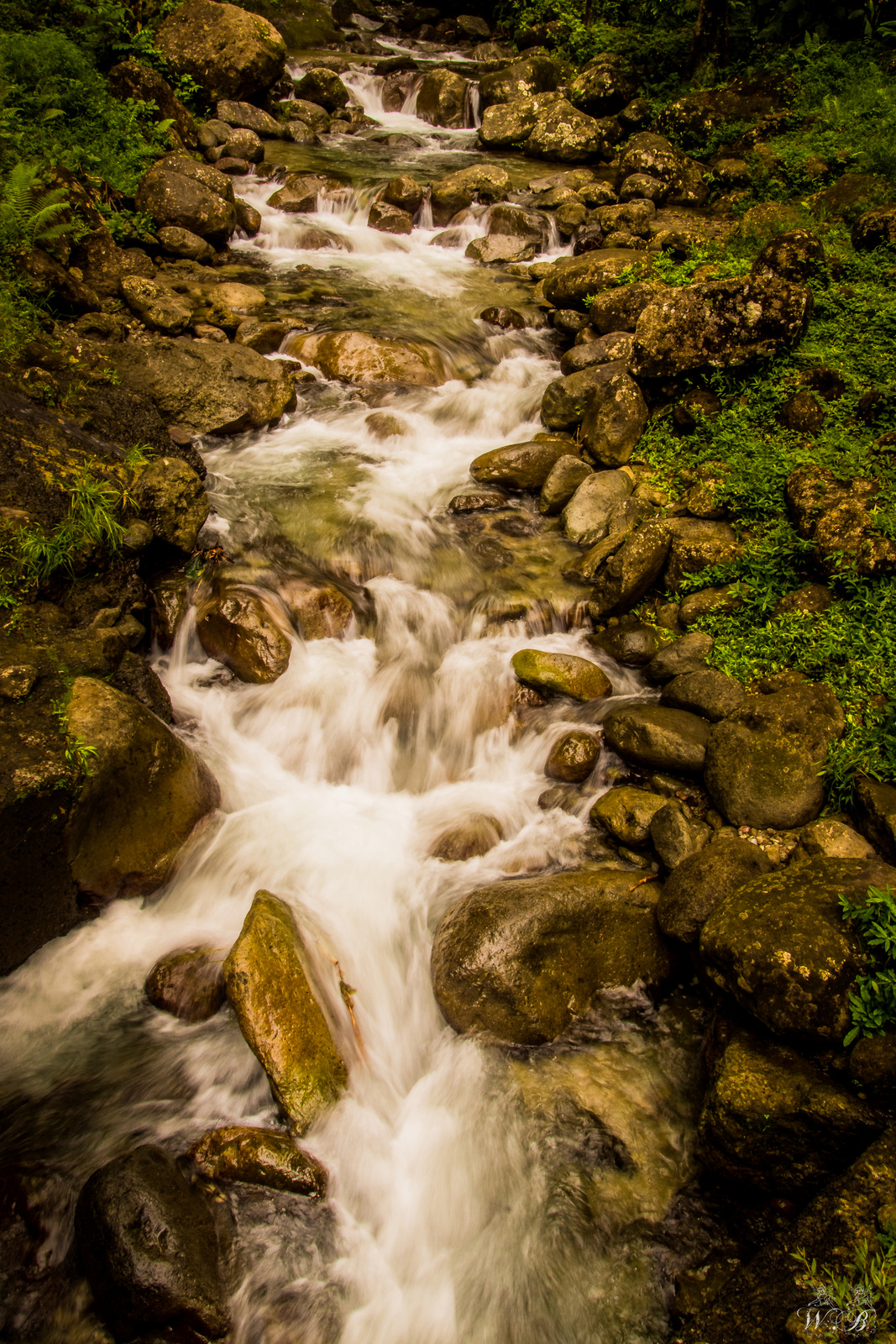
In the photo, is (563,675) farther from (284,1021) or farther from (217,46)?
(217,46)

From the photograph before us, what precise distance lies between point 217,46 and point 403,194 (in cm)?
582

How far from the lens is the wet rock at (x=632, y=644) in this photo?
636 centimetres

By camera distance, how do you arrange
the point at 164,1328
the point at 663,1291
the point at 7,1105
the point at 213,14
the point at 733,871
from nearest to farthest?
the point at 164,1328 → the point at 663,1291 → the point at 7,1105 → the point at 733,871 → the point at 213,14

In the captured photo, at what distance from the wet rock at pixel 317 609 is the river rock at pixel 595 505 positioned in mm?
2711

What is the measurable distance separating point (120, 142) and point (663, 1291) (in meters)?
15.4

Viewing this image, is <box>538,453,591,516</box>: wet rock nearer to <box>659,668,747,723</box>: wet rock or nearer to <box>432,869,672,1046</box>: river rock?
<box>659,668,747,723</box>: wet rock

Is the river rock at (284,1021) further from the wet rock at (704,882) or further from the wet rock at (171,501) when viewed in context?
the wet rock at (171,501)

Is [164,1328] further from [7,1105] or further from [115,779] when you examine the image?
[115,779]

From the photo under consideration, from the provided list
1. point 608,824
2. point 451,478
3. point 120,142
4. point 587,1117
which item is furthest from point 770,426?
point 120,142

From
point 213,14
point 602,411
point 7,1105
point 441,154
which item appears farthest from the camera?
point 441,154

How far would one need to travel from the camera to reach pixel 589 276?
34.9ft

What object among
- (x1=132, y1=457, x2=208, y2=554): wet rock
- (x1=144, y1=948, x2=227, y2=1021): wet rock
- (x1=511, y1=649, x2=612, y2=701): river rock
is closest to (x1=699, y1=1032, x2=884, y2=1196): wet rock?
(x1=144, y1=948, x2=227, y2=1021): wet rock

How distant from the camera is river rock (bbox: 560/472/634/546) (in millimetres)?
7543

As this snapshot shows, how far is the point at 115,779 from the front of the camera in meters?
4.34
